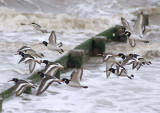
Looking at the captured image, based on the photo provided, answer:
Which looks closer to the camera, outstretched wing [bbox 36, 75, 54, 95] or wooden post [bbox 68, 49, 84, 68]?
outstretched wing [bbox 36, 75, 54, 95]

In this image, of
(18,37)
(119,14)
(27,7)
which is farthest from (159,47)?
(27,7)

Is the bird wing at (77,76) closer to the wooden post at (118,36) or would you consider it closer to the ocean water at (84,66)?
the ocean water at (84,66)

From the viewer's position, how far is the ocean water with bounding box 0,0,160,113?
7363mm

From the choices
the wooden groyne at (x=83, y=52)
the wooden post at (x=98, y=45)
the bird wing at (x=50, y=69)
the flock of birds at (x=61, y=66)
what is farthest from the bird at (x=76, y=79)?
the wooden post at (x=98, y=45)

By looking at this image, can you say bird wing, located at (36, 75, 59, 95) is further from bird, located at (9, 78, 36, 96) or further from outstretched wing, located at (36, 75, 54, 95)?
bird, located at (9, 78, 36, 96)

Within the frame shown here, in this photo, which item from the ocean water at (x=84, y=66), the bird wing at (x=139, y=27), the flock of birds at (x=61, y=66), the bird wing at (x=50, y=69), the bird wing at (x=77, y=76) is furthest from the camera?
the bird wing at (x=139, y=27)

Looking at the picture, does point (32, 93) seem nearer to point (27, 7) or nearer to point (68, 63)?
point (68, 63)

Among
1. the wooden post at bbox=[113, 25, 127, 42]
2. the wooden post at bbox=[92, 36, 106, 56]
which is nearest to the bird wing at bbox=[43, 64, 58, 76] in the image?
the wooden post at bbox=[92, 36, 106, 56]

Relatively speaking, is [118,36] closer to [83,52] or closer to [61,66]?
[83,52]

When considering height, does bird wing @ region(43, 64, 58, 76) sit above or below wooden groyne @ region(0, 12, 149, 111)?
below

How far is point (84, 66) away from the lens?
1053 centimetres

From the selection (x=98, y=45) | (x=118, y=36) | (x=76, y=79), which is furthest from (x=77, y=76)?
(x=118, y=36)

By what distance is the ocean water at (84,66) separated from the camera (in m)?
7.36

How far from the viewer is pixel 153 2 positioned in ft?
88.3
